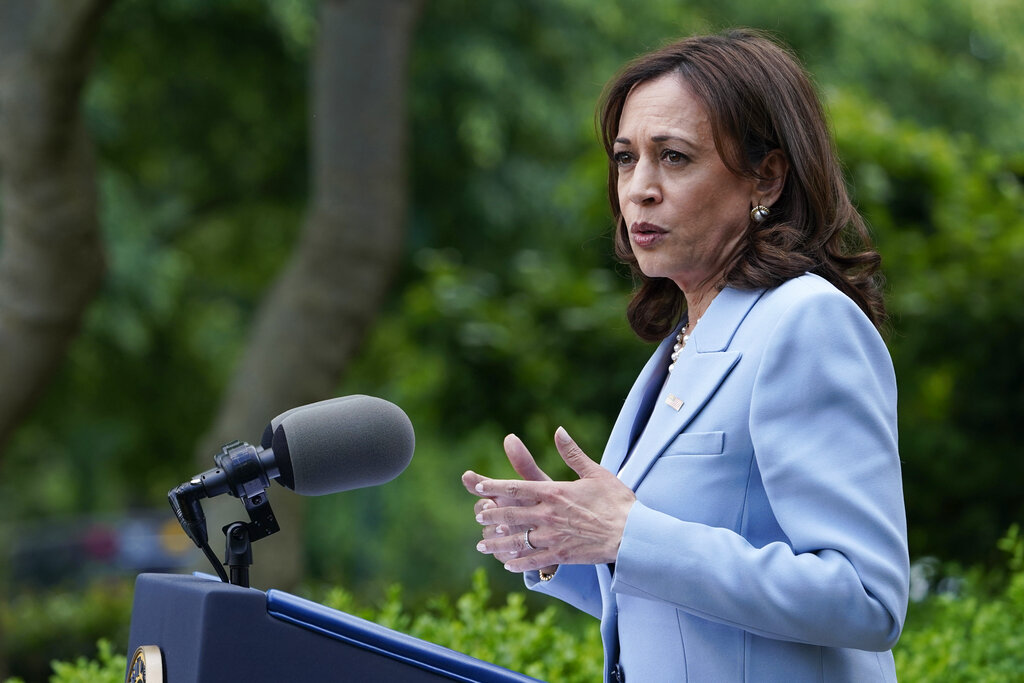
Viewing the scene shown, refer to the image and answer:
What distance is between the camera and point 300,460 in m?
1.83

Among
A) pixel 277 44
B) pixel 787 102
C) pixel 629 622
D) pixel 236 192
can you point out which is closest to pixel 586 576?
pixel 629 622

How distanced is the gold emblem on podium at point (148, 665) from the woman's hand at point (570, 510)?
523 mm

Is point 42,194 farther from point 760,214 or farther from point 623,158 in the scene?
point 760,214

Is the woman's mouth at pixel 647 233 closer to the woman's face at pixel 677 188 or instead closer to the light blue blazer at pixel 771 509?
the woman's face at pixel 677 188

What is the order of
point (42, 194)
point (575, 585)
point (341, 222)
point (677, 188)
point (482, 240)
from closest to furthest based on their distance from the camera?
point (677, 188)
point (575, 585)
point (42, 194)
point (341, 222)
point (482, 240)

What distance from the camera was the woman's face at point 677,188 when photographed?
83.4 inches

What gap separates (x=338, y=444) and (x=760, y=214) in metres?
0.85

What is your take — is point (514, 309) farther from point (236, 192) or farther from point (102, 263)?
point (236, 192)

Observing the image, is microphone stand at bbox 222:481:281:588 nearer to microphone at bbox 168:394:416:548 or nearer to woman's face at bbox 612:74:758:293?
microphone at bbox 168:394:416:548

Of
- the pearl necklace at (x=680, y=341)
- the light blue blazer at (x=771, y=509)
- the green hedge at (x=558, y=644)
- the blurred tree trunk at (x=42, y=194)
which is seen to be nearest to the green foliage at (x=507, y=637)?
the green hedge at (x=558, y=644)

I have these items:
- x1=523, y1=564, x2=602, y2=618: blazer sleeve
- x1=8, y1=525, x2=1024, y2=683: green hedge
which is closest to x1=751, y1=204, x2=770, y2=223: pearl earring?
x1=523, y1=564, x2=602, y2=618: blazer sleeve

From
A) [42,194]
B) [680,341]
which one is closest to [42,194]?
[42,194]

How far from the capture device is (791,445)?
181 centimetres

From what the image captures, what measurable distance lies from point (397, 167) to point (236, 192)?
20.7ft
